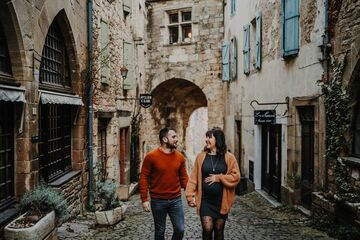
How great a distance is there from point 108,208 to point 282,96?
15.1 feet

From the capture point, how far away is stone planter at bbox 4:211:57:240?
405 centimetres

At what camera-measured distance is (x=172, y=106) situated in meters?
19.3

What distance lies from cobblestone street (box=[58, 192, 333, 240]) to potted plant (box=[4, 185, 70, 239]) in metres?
1.00

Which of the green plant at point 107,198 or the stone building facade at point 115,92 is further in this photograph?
the stone building facade at point 115,92

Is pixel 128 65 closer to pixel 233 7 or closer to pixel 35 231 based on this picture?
pixel 233 7

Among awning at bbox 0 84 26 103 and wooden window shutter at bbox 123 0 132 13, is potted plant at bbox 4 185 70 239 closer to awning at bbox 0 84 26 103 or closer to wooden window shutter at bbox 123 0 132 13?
awning at bbox 0 84 26 103

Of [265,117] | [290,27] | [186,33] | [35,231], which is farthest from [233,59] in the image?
[35,231]

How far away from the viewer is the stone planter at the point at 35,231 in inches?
160

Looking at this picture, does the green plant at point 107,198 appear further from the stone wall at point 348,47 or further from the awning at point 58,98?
the stone wall at point 348,47

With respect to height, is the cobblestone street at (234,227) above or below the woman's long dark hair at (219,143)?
below

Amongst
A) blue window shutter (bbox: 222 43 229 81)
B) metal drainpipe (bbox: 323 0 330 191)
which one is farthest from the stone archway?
metal drainpipe (bbox: 323 0 330 191)

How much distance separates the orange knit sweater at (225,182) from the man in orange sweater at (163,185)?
241mm

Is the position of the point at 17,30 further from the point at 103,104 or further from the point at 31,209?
the point at 103,104

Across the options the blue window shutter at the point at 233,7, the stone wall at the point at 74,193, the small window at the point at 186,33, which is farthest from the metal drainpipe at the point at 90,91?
the small window at the point at 186,33
